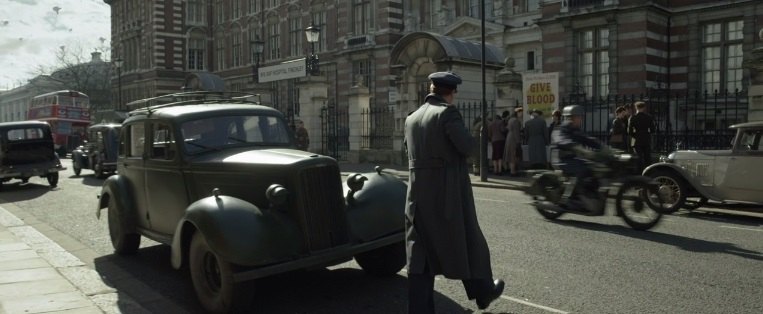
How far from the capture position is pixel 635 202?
831cm

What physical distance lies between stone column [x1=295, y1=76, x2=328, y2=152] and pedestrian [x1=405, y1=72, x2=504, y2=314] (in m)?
19.9

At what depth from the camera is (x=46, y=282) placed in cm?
581

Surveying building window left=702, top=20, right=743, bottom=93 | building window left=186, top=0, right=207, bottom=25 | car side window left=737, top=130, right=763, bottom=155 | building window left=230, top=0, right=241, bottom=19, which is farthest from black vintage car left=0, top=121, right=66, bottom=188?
building window left=186, top=0, right=207, bottom=25

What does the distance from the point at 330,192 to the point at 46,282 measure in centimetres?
306

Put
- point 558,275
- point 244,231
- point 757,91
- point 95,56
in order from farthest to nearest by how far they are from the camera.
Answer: point 95,56
point 757,91
point 558,275
point 244,231

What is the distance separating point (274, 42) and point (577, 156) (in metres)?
39.3

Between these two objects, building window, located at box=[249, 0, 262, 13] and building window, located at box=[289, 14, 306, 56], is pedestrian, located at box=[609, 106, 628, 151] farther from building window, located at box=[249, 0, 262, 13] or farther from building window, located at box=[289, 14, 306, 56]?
building window, located at box=[249, 0, 262, 13]

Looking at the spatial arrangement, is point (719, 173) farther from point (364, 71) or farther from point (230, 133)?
point (364, 71)

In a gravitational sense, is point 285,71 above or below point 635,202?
above

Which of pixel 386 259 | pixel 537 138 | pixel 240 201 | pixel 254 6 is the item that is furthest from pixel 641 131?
pixel 254 6

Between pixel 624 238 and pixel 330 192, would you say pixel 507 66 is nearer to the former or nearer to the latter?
pixel 624 238

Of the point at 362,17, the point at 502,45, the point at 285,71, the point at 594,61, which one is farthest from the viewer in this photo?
the point at 362,17

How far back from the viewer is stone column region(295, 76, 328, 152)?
23.7 metres

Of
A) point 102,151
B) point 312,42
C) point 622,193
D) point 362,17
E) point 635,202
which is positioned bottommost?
point 635,202
